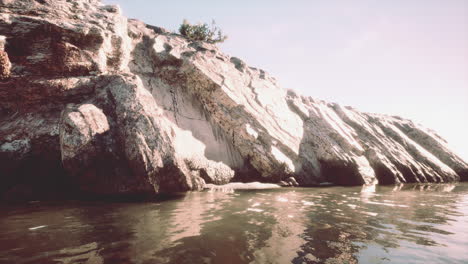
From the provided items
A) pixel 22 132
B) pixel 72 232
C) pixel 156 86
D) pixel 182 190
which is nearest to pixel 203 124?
pixel 156 86

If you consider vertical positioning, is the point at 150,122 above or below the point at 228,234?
above

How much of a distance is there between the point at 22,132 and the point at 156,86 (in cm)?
719

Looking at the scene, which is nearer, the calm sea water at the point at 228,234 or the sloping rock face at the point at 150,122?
the calm sea water at the point at 228,234

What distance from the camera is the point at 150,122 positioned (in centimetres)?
936

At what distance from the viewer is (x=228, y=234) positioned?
444 cm

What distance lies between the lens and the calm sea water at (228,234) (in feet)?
11.2

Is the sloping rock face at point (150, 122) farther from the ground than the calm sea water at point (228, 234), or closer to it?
farther from the ground

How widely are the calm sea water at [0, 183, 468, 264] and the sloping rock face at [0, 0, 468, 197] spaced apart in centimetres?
238

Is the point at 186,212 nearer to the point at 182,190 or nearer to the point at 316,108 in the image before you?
the point at 182,190

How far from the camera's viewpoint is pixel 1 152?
9.15 m

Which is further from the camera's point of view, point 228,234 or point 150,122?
point 150,122

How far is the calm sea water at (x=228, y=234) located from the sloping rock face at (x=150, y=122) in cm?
238

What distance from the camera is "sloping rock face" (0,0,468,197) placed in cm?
866

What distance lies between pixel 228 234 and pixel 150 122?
20.7 ft
